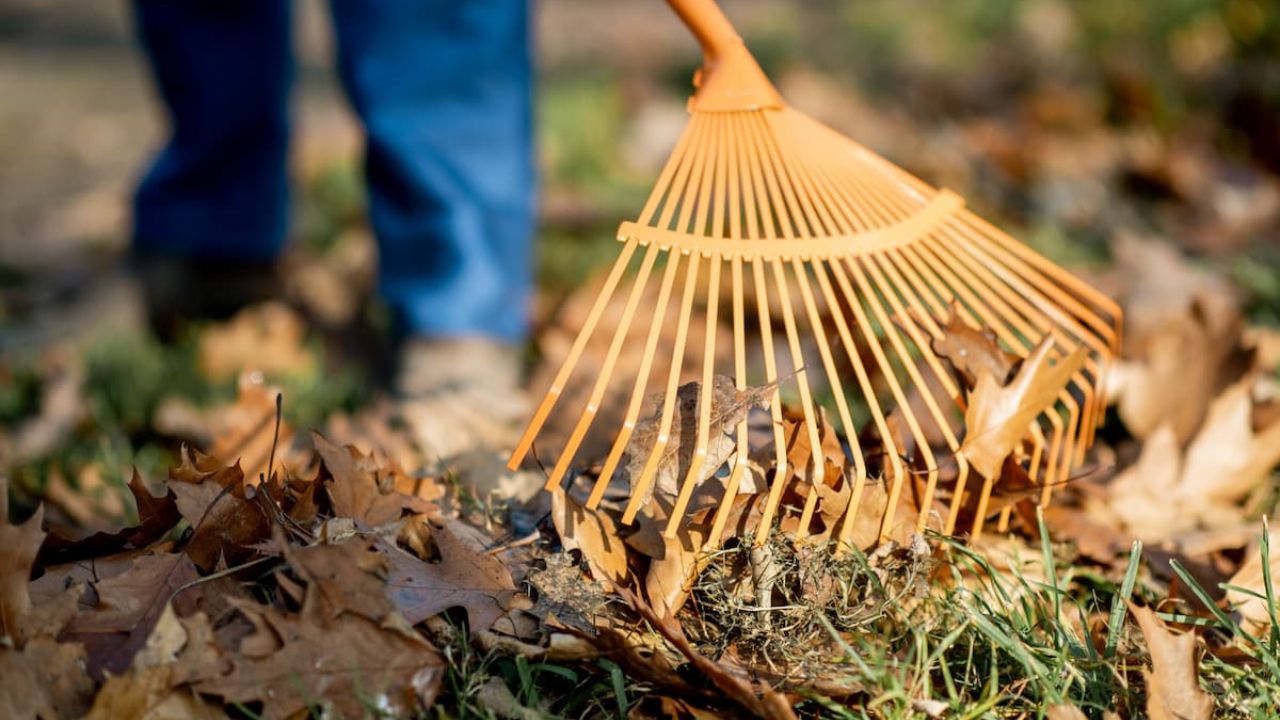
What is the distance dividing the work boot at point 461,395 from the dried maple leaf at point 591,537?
35 centimetres

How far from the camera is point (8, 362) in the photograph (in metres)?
2.44

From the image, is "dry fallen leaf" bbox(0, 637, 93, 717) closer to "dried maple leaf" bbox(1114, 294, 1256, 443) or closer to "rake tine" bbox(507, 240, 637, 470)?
"rake tine" bbox(507, 240, 637, 470)

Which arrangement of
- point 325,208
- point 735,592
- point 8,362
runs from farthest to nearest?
1. point 325,208
2. point 8,362
3. point 735,592

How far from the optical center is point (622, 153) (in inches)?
143

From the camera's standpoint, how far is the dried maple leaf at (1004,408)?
1.37 meters

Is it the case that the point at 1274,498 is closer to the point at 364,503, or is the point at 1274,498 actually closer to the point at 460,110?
the point at 364,503

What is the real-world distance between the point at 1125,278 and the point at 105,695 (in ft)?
7.40

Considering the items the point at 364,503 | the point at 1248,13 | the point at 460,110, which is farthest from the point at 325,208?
the point at 1248,13

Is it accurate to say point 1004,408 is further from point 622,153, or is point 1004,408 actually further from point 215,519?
point 622,153

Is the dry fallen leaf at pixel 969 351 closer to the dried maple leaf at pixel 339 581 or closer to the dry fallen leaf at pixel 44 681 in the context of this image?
the dried maple leaf at pixel 339 581

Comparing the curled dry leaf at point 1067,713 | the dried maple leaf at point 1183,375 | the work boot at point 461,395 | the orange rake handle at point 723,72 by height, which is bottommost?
the work boot at point 461,395

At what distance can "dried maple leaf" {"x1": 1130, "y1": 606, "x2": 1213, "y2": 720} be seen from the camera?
1.17 metres

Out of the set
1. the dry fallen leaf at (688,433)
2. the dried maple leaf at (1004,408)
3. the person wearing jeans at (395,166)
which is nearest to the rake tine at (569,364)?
the dry fallen leaf at (688,433)

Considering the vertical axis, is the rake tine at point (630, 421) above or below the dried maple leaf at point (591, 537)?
above
